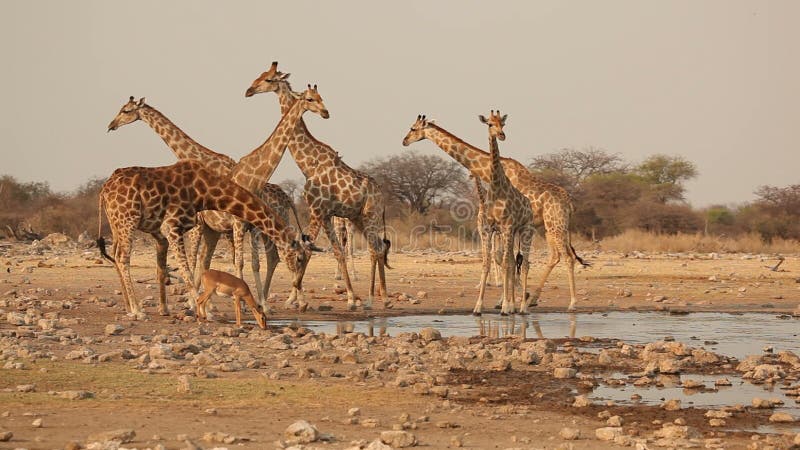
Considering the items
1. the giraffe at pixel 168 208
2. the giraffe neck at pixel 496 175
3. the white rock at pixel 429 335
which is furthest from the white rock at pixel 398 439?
the giraffe neck at pixel 496 175

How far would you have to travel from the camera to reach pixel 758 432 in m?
7.71

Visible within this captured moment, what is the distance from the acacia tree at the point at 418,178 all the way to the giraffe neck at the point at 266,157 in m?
31.7

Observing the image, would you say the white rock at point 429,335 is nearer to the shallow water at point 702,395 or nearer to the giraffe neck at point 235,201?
the shallow water at point 702,395

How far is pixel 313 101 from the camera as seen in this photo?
51.2 feet

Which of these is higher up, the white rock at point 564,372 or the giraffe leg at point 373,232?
the giraffe leg at point 373,232

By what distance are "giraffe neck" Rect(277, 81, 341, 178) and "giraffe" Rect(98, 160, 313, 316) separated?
1.95 metres

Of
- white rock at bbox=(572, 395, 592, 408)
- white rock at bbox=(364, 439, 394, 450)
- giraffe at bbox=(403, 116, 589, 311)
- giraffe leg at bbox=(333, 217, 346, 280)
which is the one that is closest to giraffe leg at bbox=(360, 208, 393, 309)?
giraffe at bbox=(403, 116, 589, 311)

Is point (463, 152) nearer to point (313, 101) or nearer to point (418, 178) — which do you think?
point (313, 101)

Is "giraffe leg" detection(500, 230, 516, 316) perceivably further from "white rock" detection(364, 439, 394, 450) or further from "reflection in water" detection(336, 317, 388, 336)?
"white rock" detection(364, 439, 394, 450)

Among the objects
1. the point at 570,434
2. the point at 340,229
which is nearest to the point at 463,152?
the point at 340,229

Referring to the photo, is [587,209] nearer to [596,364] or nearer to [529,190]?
[529,190]

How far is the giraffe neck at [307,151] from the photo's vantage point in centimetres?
1645

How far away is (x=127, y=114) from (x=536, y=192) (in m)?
6.31

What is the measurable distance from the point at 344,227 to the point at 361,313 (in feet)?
18.7
